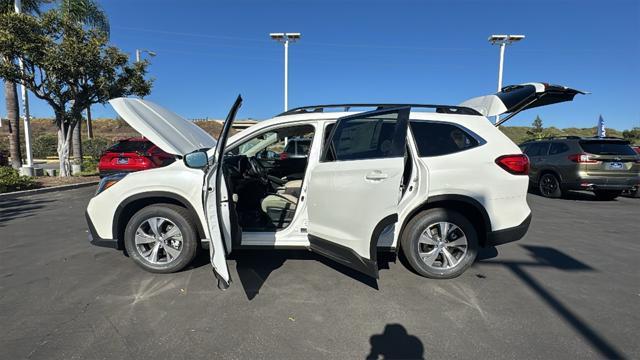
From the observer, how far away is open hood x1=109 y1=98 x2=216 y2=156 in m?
3.66

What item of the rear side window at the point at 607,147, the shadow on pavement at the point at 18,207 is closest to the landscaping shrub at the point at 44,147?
the shadow on pavement at the point at 18,207

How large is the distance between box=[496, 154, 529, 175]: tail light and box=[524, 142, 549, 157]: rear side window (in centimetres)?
787

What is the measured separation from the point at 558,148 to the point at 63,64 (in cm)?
1470

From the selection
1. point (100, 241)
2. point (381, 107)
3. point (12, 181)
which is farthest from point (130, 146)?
point (381, 107)

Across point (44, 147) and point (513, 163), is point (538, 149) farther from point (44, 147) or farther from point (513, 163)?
point (44, 147)

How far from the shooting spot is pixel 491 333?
2758 millimetres

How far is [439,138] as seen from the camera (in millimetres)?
3680

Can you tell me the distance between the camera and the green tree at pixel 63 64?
33.1 feet

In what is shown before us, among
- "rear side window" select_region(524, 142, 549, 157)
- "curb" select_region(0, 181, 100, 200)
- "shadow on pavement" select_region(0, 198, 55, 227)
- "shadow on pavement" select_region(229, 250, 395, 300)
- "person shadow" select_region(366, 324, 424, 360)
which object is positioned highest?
"rear side window" select_region(524, 142, 549, 157)

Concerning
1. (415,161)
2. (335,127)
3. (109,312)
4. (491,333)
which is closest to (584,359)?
(491,333)

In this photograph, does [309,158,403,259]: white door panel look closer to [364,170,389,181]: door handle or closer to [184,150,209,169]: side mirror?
[364,170,389,181]: door handle

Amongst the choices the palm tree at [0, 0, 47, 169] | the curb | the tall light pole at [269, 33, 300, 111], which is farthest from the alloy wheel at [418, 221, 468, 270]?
the tall light pole at [269, 33, 300, 111]

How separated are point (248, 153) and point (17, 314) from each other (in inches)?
123

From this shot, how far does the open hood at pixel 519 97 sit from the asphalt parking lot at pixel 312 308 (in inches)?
75.7
